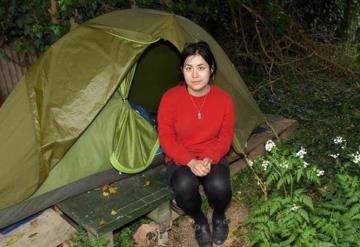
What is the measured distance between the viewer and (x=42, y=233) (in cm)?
275

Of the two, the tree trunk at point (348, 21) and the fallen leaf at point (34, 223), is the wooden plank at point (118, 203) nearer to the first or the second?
the fallen leaf at point (34, 223)

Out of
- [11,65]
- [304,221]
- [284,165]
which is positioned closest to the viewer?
[304,221]

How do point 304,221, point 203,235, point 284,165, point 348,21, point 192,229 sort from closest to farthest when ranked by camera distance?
point 304,221 < point 284,165 < point 203,235 < point 192,229 < point 348,21

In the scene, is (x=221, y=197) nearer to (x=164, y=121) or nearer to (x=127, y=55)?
(x=164, y=121)

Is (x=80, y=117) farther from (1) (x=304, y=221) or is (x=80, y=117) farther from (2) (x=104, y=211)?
(1) (x=304, y=221)

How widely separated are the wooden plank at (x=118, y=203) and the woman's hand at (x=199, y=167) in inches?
16.5

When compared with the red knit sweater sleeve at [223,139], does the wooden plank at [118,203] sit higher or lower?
lower

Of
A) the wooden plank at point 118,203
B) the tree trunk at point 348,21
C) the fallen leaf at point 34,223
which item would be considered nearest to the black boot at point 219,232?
the wooden plank at point 118,203

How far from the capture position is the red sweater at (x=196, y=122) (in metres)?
2.81

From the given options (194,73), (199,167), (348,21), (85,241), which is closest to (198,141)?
(199,167)

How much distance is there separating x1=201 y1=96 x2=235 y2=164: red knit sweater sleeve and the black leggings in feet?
0.32

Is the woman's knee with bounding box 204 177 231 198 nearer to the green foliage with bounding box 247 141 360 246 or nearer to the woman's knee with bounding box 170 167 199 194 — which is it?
the woman's knee with bounding box 170 167 199 194

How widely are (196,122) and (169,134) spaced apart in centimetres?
22

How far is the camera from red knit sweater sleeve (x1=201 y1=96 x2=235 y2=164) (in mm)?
2801
